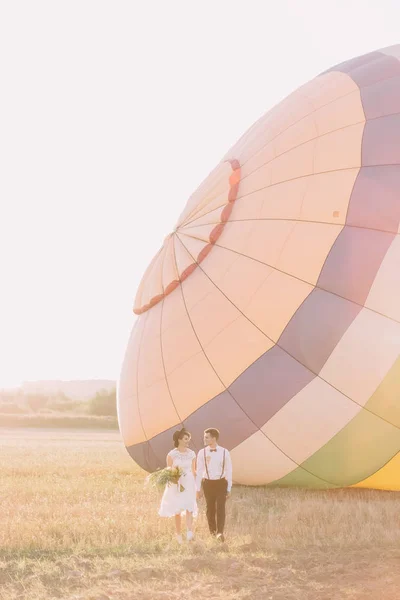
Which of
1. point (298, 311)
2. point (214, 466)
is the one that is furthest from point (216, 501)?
point (298, 311)

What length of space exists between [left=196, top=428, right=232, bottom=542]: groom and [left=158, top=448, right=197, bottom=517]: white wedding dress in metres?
0.08

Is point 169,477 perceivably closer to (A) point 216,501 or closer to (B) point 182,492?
(B) point 182,492

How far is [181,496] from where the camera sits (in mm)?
7719

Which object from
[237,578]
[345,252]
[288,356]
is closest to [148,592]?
[237,578]

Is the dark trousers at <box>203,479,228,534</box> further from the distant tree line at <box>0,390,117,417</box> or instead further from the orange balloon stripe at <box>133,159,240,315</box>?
the distant tree line at <box>0,390,117,417</box>

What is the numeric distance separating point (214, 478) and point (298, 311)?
9.23 ft

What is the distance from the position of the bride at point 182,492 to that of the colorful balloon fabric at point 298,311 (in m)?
2.07

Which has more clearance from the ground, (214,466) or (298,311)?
(298,311)

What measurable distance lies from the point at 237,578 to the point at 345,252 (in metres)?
4.91

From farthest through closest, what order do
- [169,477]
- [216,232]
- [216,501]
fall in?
[216,232], [216,501], [169,477]

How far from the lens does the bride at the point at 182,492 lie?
7648 millimetres

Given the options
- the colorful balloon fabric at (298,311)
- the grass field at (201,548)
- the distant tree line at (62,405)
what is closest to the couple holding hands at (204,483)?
the grass field at (201,548)

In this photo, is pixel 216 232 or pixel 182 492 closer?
pixel 182 492

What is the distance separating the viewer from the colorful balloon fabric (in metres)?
9.46
